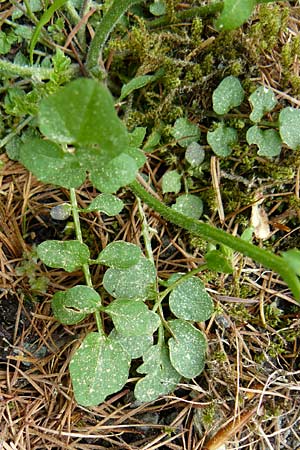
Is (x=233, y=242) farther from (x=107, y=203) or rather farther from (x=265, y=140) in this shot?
(x=265, y=140)

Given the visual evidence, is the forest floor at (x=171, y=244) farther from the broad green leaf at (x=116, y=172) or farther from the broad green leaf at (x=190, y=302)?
the broad green leaf at (x=116, y=172)

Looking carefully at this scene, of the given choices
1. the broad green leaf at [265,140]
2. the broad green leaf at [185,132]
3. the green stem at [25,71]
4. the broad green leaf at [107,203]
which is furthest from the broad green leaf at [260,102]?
the green stem at [25,71]

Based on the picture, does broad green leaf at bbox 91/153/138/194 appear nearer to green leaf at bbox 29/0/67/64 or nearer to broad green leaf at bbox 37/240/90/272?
broad green leaf at bbox 37/240/90/272

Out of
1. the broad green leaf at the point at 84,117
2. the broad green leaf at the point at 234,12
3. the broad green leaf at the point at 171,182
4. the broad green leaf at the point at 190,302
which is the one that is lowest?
the broad green leaf at the point at 190,302

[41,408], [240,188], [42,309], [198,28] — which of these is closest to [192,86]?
[198,28]

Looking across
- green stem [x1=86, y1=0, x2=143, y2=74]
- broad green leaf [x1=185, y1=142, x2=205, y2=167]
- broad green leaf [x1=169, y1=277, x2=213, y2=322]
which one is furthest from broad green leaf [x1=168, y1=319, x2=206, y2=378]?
green stem [x1=86, y1=0, x2=143, y2=74]

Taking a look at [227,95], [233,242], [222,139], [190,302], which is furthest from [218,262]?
[227,95]

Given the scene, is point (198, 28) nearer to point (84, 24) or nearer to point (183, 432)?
point (84, 24)
